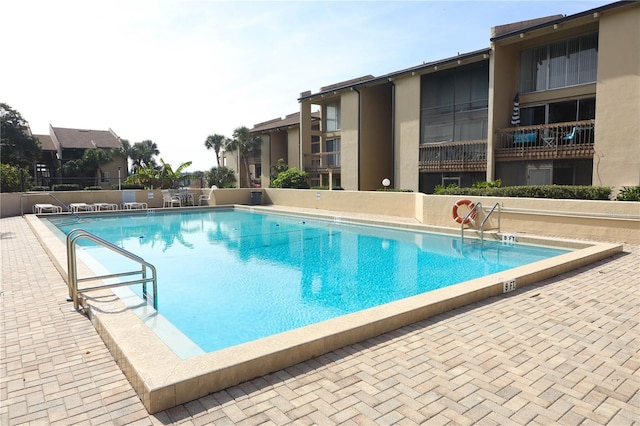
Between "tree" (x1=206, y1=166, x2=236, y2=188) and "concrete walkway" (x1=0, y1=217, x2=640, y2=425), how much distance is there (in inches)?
1284

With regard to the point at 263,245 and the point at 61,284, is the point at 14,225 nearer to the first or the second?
the point at 263,245

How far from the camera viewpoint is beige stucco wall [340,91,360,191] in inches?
917

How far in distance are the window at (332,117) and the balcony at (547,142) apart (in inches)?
466

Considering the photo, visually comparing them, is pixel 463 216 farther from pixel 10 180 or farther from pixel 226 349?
pixel 10 180

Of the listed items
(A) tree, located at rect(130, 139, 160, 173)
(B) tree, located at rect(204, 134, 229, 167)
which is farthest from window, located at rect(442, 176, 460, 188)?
(A) tree, located at rect(130, 139, 160, 173)

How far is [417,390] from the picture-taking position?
3137 mm

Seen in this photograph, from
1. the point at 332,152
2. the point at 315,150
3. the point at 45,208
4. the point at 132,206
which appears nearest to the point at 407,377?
the point at 45,208

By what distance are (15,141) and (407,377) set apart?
41545mm

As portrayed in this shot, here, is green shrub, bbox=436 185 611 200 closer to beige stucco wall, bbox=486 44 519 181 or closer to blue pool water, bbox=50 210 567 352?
blue pool water, bbox=50 210 567 352

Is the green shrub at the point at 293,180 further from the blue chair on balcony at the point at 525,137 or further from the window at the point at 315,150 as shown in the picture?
→ the blue chair on balcony at the point at 525,137

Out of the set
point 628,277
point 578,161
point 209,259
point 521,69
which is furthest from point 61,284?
point 521,69

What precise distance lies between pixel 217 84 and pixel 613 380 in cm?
1506

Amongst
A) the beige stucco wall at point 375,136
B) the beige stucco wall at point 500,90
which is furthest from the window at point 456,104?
the beige stucco wall at point 375,136

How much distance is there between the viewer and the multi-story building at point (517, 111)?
13664 millimetres
